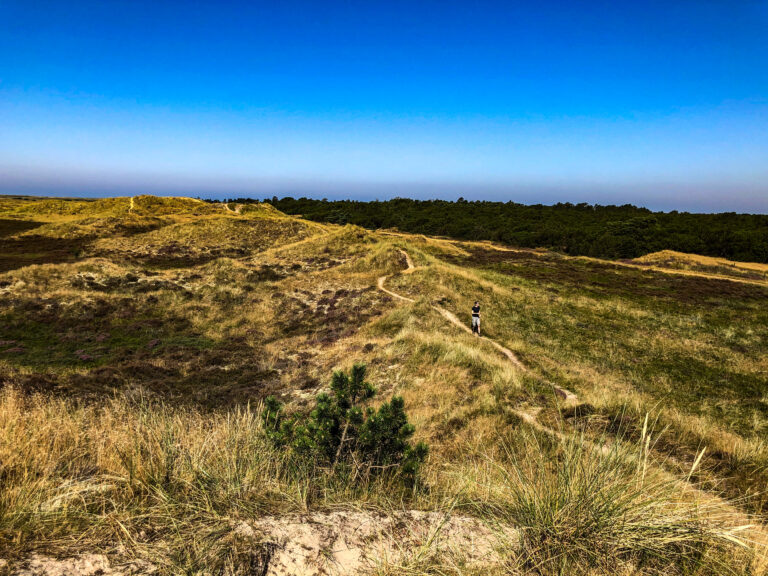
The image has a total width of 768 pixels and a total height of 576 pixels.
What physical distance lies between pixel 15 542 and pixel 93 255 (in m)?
50.8

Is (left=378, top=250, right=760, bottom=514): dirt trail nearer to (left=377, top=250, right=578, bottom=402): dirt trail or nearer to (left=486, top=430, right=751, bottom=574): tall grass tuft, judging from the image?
(left=377, top=250, right=578, bottom=402): dirt trail

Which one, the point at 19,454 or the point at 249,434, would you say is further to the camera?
the point at 249,434

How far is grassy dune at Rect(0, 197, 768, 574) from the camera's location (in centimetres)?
224

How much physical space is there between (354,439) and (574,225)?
88609 millimetres

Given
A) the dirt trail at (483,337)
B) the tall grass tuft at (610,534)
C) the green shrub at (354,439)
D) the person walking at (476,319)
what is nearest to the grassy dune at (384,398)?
the tall grass tuft at (610,534)

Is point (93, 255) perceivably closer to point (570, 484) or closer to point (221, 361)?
point (221, 361)

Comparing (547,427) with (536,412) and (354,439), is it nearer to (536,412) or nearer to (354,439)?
(536,412)

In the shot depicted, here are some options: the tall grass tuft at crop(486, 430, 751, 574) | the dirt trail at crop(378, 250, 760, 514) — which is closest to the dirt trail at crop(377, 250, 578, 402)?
the dirt trail at crop(378, 250, 760, 514)

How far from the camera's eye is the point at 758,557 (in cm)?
226

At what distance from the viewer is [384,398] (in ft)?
35.7

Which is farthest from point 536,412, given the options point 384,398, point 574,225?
point 574,225

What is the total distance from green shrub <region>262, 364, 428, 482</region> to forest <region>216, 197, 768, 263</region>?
6383 cm

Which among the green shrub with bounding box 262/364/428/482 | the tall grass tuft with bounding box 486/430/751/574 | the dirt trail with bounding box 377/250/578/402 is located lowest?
the dirt trail with bounding box 377/250/578/402

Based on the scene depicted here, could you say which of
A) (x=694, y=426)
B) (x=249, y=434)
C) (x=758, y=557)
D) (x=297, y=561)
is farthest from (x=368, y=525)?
(x=694, y=426)
